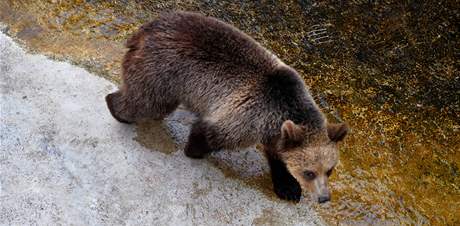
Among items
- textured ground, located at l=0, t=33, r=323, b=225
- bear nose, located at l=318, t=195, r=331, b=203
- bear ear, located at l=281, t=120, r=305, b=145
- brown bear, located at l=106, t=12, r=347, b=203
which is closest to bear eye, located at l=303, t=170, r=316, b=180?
brown bear, located at l=106, t=12, r=347, b=203

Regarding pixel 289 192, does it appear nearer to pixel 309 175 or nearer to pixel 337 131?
pixel 309 175

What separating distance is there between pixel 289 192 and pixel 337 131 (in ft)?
2.84

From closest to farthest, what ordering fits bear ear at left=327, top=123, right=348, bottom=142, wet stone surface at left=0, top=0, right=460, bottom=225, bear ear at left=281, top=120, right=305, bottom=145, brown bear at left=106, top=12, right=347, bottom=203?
bear ear at left=281, top=120, right=305, bottom=145 → bear ear at left=327, top=123, right=348, bottom=142 → brown bear at left=106, top=12, right=347, bottom=203 → wet stone surface at left=0, top=0, right=460, bottom=225

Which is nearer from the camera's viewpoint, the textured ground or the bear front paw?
the textured ground

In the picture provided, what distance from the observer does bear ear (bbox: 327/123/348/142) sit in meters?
4.99

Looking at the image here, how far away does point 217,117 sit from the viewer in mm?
5410

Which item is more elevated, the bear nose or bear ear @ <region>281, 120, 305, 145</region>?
bear ear @ <region>281, 120, 305, 145</region>

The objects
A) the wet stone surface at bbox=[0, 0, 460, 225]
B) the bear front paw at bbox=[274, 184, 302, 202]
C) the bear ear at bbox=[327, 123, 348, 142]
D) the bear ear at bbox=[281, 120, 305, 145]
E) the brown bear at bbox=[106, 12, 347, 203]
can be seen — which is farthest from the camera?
the wet stone surface at bbox=[0, 0, 460, 225]

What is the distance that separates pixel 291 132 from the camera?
4902 mm

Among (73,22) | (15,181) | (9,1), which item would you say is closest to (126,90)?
(15,181)

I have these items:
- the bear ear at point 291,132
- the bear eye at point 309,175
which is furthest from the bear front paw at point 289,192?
the bear ear at point 291,132

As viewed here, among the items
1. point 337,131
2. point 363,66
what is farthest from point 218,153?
point 363,66

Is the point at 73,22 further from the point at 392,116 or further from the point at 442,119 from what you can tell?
the point at 442,119

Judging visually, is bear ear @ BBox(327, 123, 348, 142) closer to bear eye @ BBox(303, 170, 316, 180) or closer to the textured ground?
bear eye @ BBox(303, 170, 316, 180)
